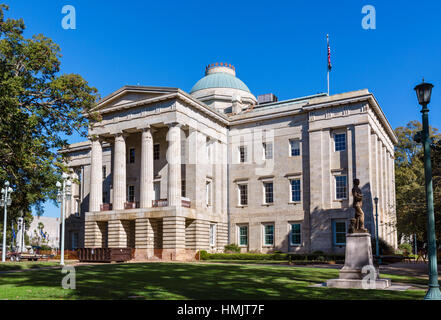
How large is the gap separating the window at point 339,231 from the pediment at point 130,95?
19.9 meters

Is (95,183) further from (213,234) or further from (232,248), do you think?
(232,248)

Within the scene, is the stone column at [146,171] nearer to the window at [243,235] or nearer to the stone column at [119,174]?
the stone column at [119,174]

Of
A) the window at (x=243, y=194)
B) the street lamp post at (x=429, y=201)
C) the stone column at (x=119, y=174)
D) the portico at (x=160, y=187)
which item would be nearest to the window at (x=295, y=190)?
the window at (x=243, y=194)

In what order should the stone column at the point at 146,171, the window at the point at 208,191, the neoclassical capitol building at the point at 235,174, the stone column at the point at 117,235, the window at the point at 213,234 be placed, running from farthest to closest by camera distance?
the window at the point at 208,191
the window at the point at 213,234
the stone column at the point at 117,235
the stone column at the point at 146,171
the neoclassical capitol building at the point at 235,174

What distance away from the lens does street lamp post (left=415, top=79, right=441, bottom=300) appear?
1353 centimetres

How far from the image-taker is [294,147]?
163 feet

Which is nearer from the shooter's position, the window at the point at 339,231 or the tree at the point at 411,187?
the tree at the point at 411,187

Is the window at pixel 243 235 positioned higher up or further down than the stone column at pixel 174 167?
further down

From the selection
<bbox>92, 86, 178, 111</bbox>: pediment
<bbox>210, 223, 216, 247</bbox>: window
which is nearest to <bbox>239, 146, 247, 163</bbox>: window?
<bbox>210, 223, 216, 247</bbox>: window

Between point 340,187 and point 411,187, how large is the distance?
7868mm

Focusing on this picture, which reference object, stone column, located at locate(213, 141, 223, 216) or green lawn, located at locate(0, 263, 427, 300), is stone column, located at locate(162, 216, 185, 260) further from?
green lawn, located at locate(0, 263, 427, 300)

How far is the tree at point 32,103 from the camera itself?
20.6m

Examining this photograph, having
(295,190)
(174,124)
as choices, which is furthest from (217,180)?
(174,124)

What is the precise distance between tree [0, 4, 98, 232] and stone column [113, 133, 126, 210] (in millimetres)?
24895
